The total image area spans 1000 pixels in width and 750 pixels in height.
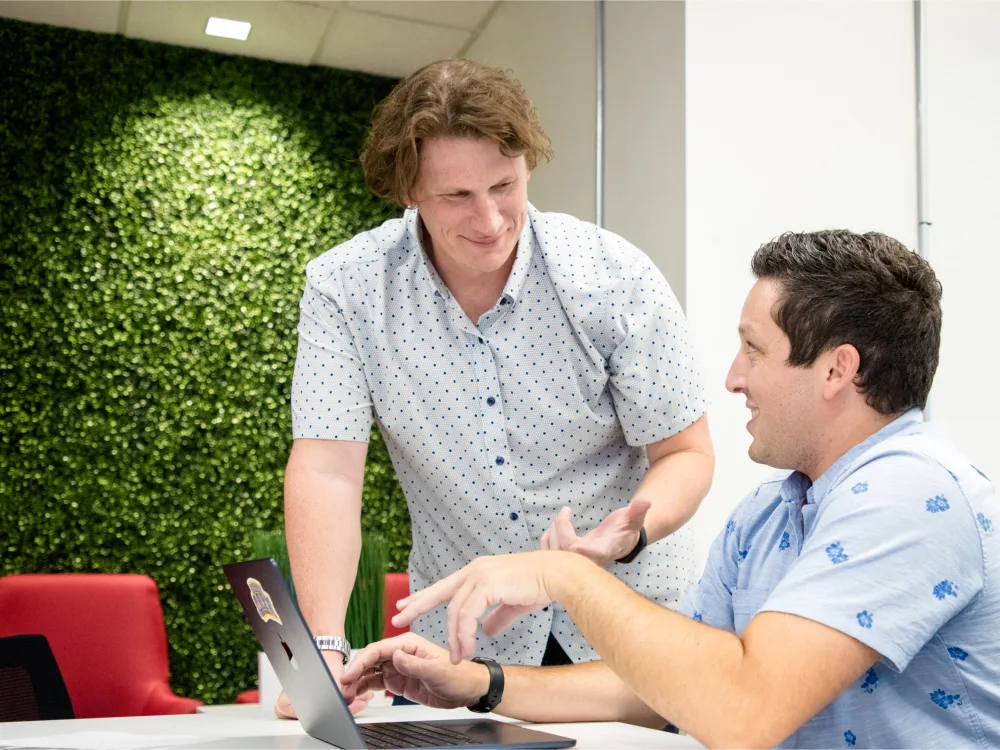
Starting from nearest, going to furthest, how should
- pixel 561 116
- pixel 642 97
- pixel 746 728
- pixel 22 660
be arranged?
pixel 746 728 → pixel 22 660 → pixel 642 97 → pixel 561 116

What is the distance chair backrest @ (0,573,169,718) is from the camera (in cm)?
386

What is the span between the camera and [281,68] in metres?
5.20

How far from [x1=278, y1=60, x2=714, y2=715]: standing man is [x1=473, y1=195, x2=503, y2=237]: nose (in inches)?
1.2

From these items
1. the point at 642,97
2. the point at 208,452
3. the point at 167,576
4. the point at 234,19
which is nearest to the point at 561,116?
the point at 642,97

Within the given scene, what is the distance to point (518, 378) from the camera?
187 cm

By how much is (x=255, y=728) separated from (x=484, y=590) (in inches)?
17.8

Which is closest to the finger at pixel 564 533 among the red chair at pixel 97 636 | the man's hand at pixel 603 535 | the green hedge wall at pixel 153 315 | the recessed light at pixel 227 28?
the man's hand at pixel 603 535

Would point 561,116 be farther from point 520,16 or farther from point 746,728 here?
point 746,728

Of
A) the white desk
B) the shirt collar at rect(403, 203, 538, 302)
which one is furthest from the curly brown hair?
the white desk

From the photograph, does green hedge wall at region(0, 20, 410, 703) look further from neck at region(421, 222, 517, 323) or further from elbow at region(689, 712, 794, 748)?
elbow at region(689, 712, 794, 748)

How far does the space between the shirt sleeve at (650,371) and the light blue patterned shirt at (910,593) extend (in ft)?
2.05

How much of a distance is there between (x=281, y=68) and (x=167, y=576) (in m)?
2.52

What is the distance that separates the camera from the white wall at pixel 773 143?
10.1ft

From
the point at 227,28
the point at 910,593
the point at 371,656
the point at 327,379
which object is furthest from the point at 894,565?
the point at 227,28
